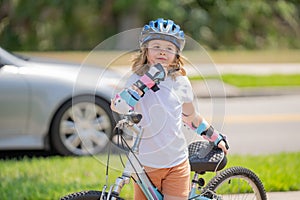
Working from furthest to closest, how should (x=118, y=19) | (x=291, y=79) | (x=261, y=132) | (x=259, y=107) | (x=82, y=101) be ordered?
(x=118, y=19) < (x=291, y=79) < (x=259, y=107) < (x=261, y=132) < (x=82, y=101)

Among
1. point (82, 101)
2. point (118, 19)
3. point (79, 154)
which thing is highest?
point (118, 19)

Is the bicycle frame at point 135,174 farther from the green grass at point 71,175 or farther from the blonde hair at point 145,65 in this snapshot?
the green grass at point 71,175

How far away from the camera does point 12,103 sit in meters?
8.41

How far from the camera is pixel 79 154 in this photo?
8742 millimetres

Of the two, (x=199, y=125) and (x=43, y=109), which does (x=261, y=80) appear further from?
(x=199, y=125)

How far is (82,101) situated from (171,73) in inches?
180

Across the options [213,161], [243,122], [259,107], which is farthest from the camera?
[259,107]

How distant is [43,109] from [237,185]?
4.15m

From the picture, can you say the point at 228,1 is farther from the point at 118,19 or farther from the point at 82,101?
the point at 82,101

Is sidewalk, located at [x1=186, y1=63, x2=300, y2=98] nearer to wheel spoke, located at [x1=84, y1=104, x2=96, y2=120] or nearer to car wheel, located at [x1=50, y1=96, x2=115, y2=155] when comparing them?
car wheel, located at [x1=50, y1=96, x2=115, y2=155]

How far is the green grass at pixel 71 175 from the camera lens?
20.7ft

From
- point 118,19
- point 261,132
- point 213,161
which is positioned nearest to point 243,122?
point 261,132

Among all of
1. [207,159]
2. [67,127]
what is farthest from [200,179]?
[67,127]

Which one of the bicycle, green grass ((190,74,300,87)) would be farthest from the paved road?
the bicycle
